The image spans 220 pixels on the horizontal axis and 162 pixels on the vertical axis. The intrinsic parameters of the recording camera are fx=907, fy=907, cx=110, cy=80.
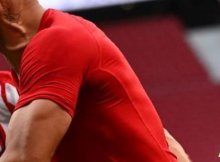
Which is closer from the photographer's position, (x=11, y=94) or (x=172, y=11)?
(x=11, y=94)

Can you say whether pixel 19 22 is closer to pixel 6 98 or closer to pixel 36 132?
pixel 36 132

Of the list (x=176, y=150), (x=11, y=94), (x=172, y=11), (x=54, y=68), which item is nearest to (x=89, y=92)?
(x=54, y=68)

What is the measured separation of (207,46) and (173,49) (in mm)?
296

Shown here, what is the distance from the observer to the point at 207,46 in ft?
13.1

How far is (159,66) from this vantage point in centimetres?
363

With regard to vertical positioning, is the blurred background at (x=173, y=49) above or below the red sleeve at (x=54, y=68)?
below

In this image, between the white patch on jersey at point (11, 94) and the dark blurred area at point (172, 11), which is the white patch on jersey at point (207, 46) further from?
the white patch on jersey at point (11, 94)

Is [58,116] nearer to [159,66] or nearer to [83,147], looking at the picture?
[83,147]

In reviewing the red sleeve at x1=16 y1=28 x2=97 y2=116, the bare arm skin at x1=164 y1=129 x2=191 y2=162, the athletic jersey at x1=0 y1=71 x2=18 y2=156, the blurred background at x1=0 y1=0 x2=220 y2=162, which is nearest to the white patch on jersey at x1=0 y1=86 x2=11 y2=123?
the athletic jersey at x1=0 y1=71 x2=18 y2=156

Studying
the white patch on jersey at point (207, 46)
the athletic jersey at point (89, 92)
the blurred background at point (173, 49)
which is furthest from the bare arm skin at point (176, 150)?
the white patch on jersey at point (207, 46)

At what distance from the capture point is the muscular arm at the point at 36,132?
97 cm

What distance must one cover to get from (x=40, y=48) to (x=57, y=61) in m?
0.02

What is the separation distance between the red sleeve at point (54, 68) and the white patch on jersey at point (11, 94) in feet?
1.46

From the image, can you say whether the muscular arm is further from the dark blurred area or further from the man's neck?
the dark blurred area
